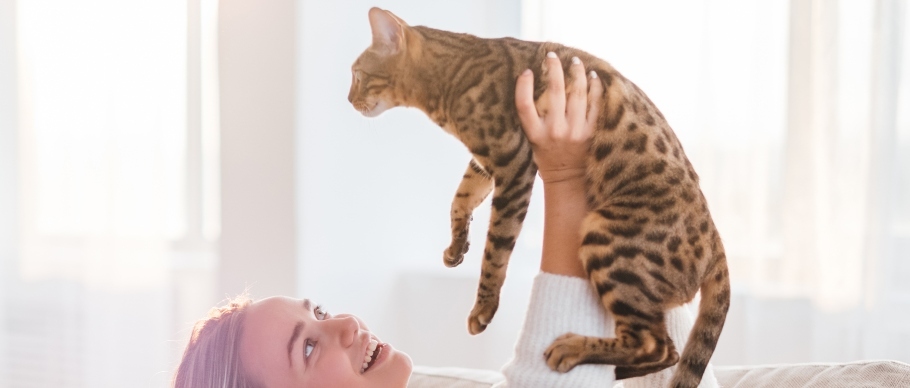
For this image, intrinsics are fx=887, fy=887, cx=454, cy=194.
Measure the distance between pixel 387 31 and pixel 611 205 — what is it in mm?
582

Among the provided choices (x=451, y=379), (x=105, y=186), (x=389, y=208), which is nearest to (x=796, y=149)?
(x=451, y=379)

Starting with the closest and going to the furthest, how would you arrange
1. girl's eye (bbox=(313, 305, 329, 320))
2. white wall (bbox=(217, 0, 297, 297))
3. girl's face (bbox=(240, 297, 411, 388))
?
girl's face (bbox=(240, 297, 411, 388)) < girl's eye (bbox=(313, 305, 329, 320)) < white wall (bbox=(217, 0, 297, 297))

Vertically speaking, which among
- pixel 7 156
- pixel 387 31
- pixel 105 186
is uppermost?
pixel 387 31

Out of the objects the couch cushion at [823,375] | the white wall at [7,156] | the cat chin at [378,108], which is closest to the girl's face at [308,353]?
the cat chin at [378,108]

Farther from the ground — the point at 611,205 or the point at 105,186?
the point at 611,205

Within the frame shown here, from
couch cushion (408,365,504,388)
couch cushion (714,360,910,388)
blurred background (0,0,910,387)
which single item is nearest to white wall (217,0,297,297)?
blurred background (0,0,910,387)

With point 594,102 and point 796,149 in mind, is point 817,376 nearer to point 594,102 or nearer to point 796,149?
point 594,102

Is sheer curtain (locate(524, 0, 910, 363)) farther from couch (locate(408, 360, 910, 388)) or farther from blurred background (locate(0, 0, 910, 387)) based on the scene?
couch (locate(408, 360, 910, 388))

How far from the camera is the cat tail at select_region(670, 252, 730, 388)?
4.17ft

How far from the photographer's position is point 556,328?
4.44ft

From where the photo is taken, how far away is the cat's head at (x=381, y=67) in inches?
64.0

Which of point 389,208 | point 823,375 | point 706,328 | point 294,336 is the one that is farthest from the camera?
point 389,208

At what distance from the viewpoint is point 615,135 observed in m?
1.34

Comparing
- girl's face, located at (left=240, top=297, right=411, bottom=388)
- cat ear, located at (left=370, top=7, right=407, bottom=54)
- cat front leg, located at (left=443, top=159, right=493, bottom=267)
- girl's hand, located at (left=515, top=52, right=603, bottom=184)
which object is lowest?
girl's face, located at (left=240, top=297, right=411, bottom=388)
